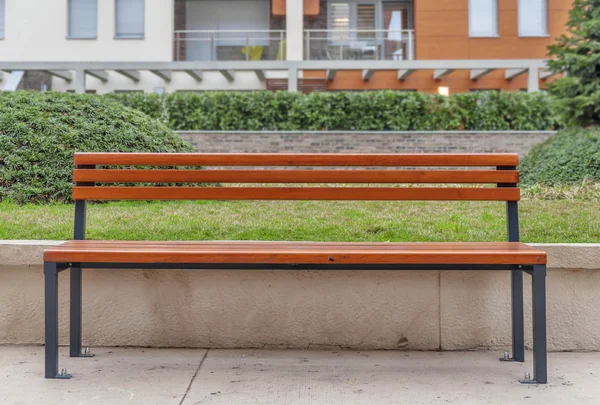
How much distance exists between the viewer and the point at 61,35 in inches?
862

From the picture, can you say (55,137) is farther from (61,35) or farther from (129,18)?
(61,35)

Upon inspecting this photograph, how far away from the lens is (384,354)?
3.86 meters

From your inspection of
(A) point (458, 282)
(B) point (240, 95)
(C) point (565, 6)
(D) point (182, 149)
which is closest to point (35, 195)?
(D) point (182, 149)

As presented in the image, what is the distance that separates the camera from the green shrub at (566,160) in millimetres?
9008

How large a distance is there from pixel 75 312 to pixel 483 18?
2117cm

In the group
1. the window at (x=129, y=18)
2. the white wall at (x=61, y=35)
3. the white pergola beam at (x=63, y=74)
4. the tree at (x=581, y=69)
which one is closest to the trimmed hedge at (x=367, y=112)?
the tree at (x=581, y=69)

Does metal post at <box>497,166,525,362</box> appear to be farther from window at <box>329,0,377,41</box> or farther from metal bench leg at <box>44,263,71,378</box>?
window at <box>329,0,377,41</box>

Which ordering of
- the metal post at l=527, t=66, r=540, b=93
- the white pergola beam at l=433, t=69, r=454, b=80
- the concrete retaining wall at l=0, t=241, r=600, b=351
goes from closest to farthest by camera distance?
the concrete retaining wall at l=0, t=241, r=600, b=351
the metal post at l=527, t=66, r=540, b=93
the white pergola beam at l=433, t=69, r=454, b=80

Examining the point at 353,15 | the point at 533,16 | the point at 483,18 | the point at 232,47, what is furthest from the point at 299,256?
the point at 533,16

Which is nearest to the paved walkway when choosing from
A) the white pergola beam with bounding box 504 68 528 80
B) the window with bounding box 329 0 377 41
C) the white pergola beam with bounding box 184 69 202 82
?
the white pergola beam with bounding box 184 69 202 82

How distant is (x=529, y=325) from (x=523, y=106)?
37.3 ft

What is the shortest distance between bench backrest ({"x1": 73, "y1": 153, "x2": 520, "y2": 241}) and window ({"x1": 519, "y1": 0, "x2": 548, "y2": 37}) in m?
20.3

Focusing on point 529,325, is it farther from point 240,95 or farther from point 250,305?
point 240,95

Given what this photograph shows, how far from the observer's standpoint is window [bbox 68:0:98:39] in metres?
22.1
